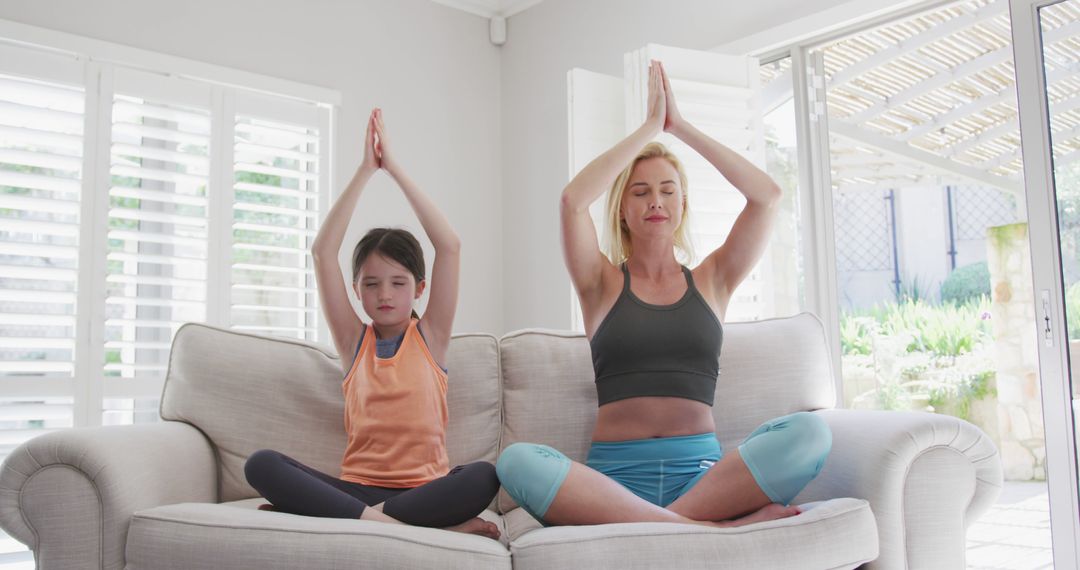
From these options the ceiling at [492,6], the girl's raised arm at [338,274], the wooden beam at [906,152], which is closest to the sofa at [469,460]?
the girl's raised arm at [338,274]

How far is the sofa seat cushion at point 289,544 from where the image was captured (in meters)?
1.37

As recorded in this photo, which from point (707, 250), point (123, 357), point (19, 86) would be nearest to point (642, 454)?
point (707, 250)

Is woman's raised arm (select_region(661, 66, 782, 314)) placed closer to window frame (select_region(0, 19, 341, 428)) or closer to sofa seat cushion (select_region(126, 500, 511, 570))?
sofa seat cushion (select_region(126, 500, 511, 570))

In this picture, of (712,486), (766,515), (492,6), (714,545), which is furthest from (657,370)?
(492,6)

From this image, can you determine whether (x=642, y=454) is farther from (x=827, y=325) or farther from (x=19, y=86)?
(x=19, y=86)

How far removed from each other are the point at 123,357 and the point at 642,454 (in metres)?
2.40

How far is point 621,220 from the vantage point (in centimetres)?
217

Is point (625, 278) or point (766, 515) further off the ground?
point (625, 278)

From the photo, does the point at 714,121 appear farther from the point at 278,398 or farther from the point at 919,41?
the point at 278,398

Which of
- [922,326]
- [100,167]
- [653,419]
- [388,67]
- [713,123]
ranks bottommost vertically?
[653,419]

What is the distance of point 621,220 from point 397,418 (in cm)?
74

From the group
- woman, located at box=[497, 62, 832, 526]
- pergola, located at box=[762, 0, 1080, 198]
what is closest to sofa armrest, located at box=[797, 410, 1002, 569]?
woman, located at box=[497, 62, 832, 526]

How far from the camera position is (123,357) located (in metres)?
3.37

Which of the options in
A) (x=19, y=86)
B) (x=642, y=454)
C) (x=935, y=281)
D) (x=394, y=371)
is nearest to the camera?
(x=642, y=454)
